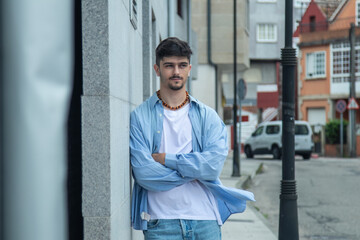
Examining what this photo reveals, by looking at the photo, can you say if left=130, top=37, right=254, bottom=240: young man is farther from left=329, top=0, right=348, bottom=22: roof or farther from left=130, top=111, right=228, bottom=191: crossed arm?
A: left=329, top=0, right=348, bottom=22: roof

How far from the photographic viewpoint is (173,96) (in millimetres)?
3453

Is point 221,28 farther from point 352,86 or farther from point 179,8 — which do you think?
point 352,86

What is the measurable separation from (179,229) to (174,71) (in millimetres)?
819

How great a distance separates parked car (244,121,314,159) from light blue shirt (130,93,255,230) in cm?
2549

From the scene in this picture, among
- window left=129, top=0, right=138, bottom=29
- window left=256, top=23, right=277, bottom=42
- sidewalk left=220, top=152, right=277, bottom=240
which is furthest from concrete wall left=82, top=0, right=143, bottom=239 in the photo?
window left=256, top=23, right=277, bottom=42

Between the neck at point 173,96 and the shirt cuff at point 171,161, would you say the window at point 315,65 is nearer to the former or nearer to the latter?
the neck at point 173,96

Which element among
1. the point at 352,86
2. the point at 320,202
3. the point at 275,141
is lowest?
the point at 320,202

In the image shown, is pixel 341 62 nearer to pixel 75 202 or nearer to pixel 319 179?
pixel 319 179

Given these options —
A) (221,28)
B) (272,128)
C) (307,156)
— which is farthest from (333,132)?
(221,28)

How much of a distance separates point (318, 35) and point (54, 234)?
130 feet

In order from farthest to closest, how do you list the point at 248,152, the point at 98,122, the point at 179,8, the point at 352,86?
1. the point at 352,86
2. the point at 248,152
3. the point at 179,8
4. the point at 98,122

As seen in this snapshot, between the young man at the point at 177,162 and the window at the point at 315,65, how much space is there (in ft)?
125

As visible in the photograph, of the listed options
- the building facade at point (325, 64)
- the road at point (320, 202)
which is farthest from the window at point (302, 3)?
the road at point (320, 202)

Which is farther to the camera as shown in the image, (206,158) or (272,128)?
(272,128)
